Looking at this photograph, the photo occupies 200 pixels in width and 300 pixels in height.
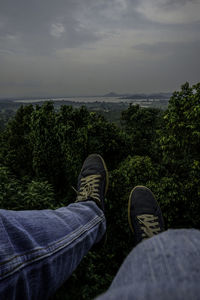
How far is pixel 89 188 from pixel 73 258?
1.12 metres

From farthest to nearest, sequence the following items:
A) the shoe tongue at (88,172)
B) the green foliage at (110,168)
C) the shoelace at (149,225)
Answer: the shoe tongue at (88,172), the green foliage at (110,168), the shoelace at (149,225)

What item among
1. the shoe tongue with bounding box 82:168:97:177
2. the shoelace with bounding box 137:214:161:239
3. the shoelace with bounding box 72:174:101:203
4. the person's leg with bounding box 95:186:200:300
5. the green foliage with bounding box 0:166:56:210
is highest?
the person's leg with bounding box 95:186:200:300

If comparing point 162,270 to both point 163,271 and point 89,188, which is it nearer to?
point 163,271

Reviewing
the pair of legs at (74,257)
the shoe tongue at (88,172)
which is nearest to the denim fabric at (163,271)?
the pair of legs at (74,257)

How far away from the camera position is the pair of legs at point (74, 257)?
562mm

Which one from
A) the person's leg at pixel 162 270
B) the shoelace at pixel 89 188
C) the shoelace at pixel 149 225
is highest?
the person's leg at pixel 162 270

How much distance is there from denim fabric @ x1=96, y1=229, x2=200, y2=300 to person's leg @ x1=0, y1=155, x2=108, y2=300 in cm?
60

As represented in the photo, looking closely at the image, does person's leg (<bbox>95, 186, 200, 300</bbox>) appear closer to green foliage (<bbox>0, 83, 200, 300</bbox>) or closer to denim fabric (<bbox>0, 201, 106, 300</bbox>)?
denim fabric (<bbox>0, 201, 106, 300</bbox>)

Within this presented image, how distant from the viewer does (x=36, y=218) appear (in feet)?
4.23

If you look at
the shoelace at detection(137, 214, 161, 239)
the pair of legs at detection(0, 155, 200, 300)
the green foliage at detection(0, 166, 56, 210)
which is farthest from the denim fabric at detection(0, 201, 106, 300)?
the green foliage at detection(0, 166, 56, 210)

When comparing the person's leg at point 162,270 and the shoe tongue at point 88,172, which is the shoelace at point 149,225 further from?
the person's leg at point 162,270

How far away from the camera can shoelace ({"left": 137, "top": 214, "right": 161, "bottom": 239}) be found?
2.33 metres

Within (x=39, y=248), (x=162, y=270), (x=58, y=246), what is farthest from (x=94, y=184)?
(x=162, y=270)

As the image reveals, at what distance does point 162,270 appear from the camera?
0.65 meters
